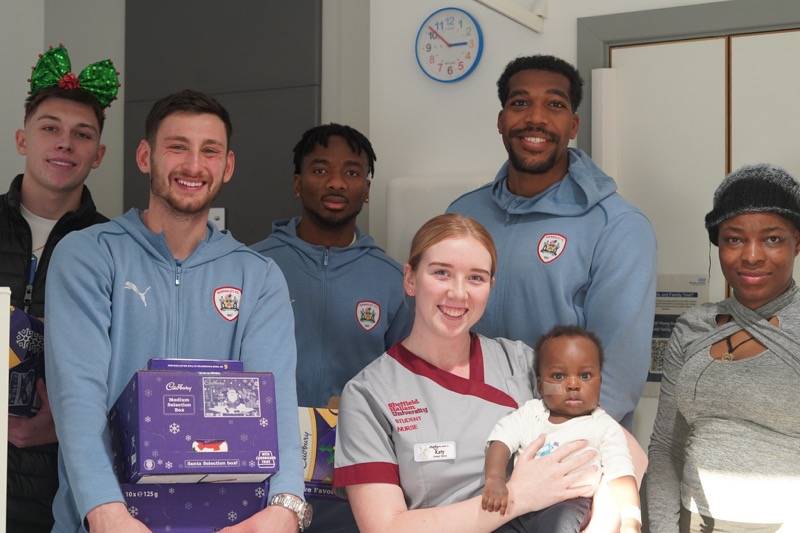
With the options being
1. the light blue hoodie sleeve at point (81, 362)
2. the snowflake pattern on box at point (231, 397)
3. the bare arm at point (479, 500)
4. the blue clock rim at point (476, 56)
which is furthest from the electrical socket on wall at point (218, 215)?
the bare arm at point (479, 500)

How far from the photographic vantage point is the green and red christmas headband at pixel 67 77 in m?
2.93

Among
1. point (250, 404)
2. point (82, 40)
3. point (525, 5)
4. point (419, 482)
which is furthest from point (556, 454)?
point (82, 40)

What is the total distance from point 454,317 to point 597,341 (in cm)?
33

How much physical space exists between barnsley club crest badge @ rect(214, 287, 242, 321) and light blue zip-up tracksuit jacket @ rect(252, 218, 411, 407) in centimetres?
69

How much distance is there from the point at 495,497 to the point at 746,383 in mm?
753

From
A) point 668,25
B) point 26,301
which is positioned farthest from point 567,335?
point 668,25

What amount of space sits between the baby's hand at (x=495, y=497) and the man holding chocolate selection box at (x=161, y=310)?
43cm

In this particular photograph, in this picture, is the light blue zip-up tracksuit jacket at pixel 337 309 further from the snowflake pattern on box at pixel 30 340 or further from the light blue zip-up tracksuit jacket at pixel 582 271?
the snowflake pattern on box at pixel 30 340

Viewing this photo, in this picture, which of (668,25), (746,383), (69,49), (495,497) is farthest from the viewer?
(69,49)

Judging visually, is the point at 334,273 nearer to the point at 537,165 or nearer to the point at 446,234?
the point at 537,165

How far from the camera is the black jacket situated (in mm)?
2511

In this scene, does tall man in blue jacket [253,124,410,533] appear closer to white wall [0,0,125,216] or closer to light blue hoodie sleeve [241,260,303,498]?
light blue hoodie sleeve [241,260,303,498]

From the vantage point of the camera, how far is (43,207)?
2.83 metres

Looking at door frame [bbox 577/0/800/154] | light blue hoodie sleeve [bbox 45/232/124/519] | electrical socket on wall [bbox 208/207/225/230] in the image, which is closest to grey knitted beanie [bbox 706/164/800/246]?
door frame [bbox 577/0/800/154]
